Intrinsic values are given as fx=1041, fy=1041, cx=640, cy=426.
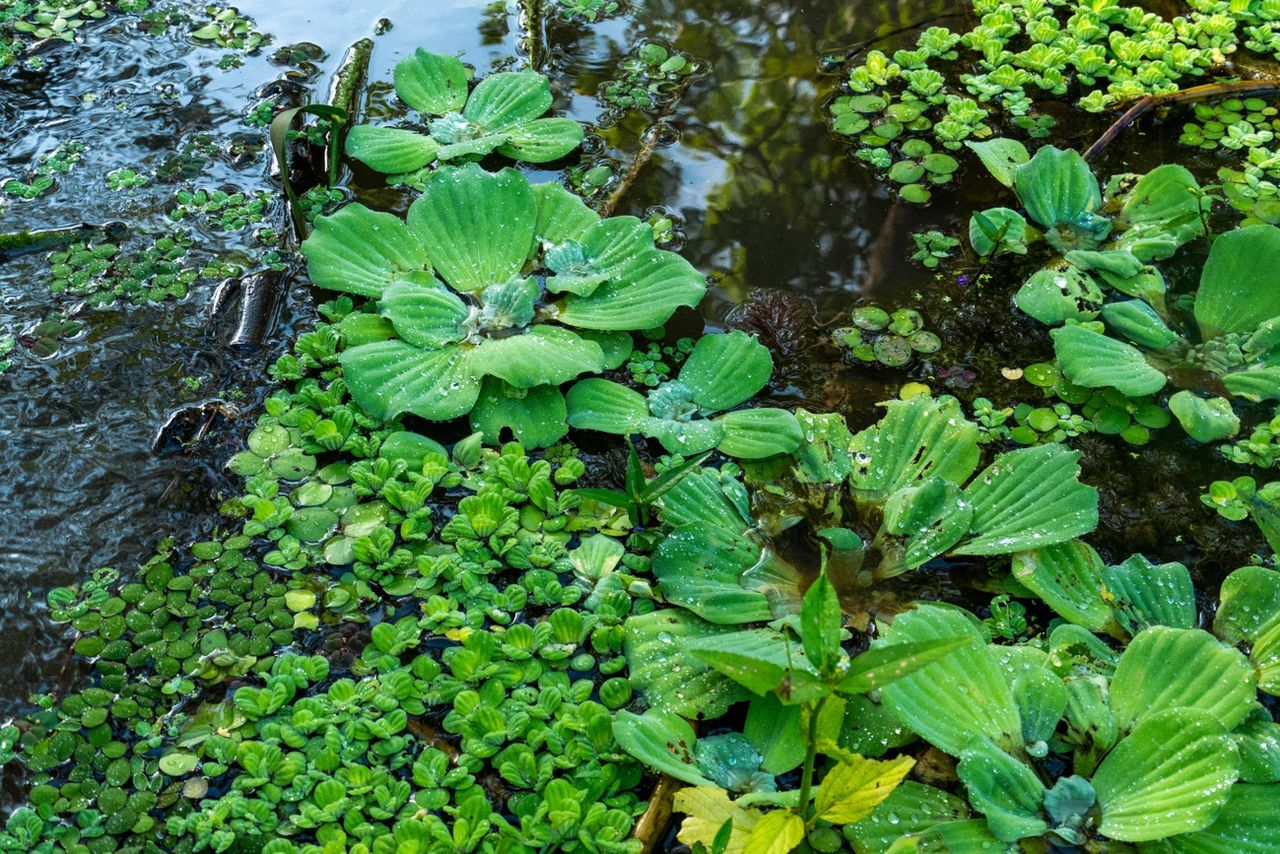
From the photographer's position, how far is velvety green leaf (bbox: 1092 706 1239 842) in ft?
4.79

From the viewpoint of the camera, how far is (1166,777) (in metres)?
1.51

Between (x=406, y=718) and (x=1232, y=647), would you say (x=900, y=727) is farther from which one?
(x=406, y=718)

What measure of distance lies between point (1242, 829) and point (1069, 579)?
0.49 metres

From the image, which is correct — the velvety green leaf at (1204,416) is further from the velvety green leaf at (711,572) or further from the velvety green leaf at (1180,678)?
the velvety green leaf at (711,572)

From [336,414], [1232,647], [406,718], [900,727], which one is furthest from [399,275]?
[1232,647]

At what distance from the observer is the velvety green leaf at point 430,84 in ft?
9.20

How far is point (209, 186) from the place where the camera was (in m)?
2.68

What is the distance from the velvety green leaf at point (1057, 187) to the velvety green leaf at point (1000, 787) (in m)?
1.48

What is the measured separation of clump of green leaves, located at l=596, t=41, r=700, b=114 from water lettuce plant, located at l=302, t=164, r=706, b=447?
577mm

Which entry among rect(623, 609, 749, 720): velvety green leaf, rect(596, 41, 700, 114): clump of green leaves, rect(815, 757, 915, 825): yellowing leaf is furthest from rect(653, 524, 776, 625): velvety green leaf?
rect(596, 41, 700, 114): clump of green leaves

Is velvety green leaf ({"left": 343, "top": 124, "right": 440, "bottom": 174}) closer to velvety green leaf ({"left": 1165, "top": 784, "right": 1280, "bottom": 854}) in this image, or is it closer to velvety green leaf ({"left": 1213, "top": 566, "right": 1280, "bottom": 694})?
velvety green leaf ({"left": 1213, "top": 566, "right": 1280, "bottom": 694})

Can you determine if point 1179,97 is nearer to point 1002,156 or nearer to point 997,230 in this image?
point 1002,156

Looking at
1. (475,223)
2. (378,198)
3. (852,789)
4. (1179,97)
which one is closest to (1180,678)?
(852,789)

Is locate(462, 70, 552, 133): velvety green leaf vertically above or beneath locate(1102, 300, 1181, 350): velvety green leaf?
above
